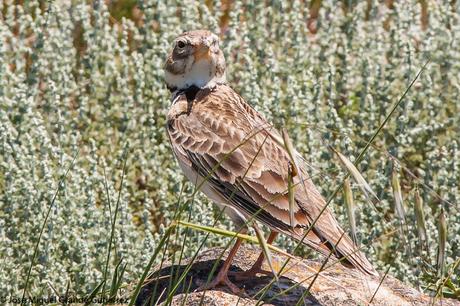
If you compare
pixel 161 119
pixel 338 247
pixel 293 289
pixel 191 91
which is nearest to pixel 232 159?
pixel 293 289

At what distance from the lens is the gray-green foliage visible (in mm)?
6539

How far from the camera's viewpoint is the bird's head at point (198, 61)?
21.1ft

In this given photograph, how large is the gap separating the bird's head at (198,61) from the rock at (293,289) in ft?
4.08

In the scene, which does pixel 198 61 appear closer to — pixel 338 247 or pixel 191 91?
pixel 191 91

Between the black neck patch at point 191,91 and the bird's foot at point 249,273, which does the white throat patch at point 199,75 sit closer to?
the black neck patch at point 191,91

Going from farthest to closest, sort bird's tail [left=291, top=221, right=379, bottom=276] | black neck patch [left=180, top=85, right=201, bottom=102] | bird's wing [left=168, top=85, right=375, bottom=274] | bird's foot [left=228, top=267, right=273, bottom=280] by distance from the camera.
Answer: black neck patch [left=180, top=85, right=201, bottom=102], bird's foot [left=228, top=267, right=273, bottom=280], bird's wing [left=168, top=85, right=375, bottom=274], bird's tail [left=291, top=221, right=379, bottom=276]

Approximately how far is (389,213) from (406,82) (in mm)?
1122

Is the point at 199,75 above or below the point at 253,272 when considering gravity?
above

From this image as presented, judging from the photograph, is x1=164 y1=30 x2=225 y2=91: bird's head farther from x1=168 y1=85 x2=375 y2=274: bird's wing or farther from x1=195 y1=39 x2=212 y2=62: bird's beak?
x1=168 y1=85 x2=375 y2=274: bird's wing

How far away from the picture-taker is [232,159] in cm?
555

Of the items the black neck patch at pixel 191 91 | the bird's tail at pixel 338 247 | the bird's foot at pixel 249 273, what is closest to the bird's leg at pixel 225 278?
the bird's foot at pixel 249 273

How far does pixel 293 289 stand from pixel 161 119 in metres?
2.90

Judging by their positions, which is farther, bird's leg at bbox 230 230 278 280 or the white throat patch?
the white throat patch

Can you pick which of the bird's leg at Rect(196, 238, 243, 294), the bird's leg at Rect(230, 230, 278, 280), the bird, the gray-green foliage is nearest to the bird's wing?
the bird
